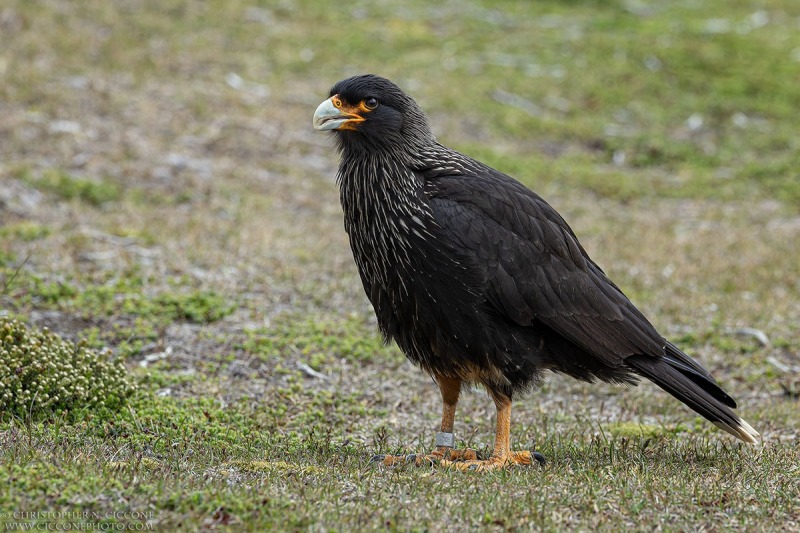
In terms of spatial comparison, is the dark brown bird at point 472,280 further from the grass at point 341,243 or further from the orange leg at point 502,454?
the grass at point 341,243

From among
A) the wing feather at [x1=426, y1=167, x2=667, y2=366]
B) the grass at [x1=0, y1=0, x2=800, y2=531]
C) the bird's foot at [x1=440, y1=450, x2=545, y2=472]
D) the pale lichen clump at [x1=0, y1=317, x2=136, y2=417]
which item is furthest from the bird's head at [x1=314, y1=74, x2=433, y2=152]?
the pale lichen clump at [x1=0, y1=317, x2=136, y2=417]

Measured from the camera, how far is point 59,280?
8180mm

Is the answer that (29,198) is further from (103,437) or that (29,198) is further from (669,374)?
(669,374)

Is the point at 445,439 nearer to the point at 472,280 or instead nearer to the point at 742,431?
the point at 472,280

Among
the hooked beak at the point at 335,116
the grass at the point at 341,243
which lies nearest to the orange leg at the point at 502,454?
the grass at the point at 341,243

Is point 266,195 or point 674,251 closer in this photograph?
point 674,251

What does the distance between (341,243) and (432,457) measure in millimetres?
5330

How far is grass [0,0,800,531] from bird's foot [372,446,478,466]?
0.17 meters

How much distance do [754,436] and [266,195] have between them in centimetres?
734

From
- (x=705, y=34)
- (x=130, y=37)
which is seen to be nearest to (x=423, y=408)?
(x=130, y=37)

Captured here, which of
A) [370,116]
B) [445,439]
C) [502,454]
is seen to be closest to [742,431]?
[502,454]

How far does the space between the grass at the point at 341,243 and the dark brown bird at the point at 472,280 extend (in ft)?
1.52

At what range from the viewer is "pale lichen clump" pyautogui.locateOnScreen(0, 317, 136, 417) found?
5.61m

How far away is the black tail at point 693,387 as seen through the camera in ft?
19.1
